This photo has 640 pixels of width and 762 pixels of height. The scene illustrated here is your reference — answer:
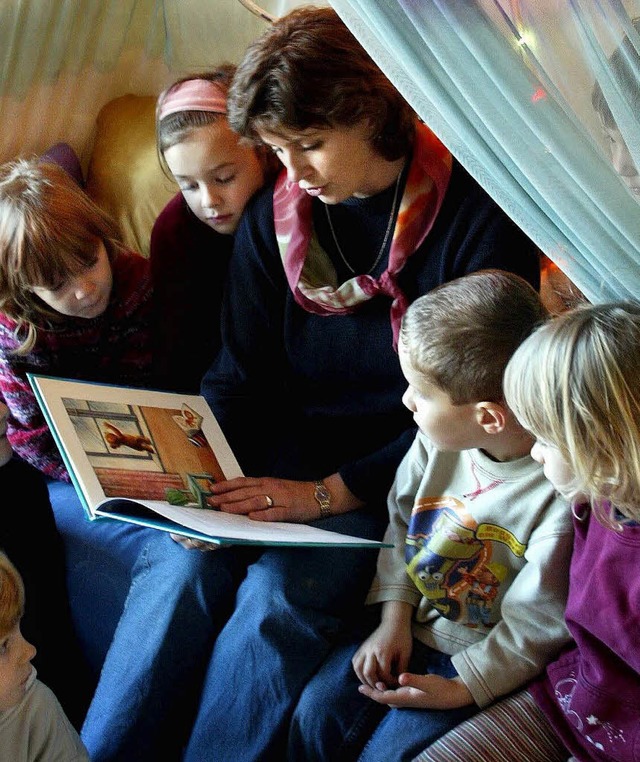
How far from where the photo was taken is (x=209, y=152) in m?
1.38

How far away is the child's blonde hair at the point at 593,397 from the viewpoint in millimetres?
886

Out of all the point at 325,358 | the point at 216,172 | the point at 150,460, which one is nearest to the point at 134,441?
the point at 150,460

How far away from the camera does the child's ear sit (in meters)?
1.10

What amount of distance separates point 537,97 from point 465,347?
303 mm

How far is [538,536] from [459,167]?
50 cm

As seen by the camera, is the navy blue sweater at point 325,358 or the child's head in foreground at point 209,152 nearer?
the navy blue sweater at point 325,358

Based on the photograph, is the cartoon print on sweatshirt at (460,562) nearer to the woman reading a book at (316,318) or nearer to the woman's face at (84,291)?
the woman reading a book at (316,318)

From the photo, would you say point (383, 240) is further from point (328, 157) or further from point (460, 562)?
point (460, 562)

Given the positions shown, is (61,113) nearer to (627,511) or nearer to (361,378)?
(361,378)

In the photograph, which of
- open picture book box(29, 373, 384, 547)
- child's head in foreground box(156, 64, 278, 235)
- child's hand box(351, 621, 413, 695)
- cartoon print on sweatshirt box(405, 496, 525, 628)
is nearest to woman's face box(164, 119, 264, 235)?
child's head in foreground box(156, 64, 278, 235)

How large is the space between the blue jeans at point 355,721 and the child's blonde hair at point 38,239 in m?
0.67

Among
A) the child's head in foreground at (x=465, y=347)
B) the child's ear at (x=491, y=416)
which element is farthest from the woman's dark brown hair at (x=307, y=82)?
the child's ear at (x=491, y=416)

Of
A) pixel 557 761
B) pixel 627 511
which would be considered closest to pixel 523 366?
pixel 627 511

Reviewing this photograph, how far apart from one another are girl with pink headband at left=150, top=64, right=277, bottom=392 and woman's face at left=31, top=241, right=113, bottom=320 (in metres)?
0.13
